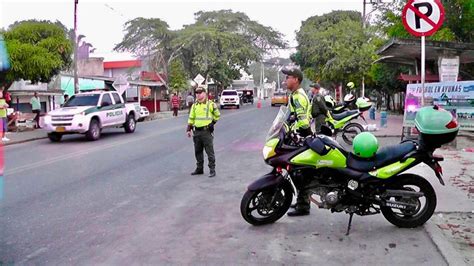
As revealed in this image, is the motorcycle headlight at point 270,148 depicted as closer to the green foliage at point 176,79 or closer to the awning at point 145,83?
the awning at point 145,83

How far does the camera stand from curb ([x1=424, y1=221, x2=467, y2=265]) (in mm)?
4782

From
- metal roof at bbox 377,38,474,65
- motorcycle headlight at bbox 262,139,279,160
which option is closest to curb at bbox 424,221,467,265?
motorcycle headlight at bbox 262,139,279,160

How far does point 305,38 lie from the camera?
162ft

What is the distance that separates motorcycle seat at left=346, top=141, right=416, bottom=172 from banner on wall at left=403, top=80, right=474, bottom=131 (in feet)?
20.1

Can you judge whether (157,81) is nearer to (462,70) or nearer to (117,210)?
(462,70)

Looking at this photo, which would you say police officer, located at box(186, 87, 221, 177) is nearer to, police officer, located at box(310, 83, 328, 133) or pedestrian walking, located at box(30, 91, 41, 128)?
police officer, located at box(310, 83, 328, 133)

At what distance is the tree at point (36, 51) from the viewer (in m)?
20.3

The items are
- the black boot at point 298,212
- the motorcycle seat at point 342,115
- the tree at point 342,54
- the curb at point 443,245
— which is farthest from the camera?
the tree at point 342,54

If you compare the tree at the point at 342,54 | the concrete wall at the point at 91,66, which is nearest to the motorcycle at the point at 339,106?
the tree at the point at 342,54

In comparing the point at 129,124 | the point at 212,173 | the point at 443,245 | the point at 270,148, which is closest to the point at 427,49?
the point at 212,173

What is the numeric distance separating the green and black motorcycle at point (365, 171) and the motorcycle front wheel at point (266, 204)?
0.02 metres

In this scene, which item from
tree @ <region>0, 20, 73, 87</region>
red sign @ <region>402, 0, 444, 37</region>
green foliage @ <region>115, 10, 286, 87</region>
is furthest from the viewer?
green foliage @ <region>115, 10, 286, 87</region>

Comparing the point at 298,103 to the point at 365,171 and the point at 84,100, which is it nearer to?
the point at 365,171

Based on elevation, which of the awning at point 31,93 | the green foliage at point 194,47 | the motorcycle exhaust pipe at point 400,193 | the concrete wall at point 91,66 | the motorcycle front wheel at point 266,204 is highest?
the green foliage at point 194,47
